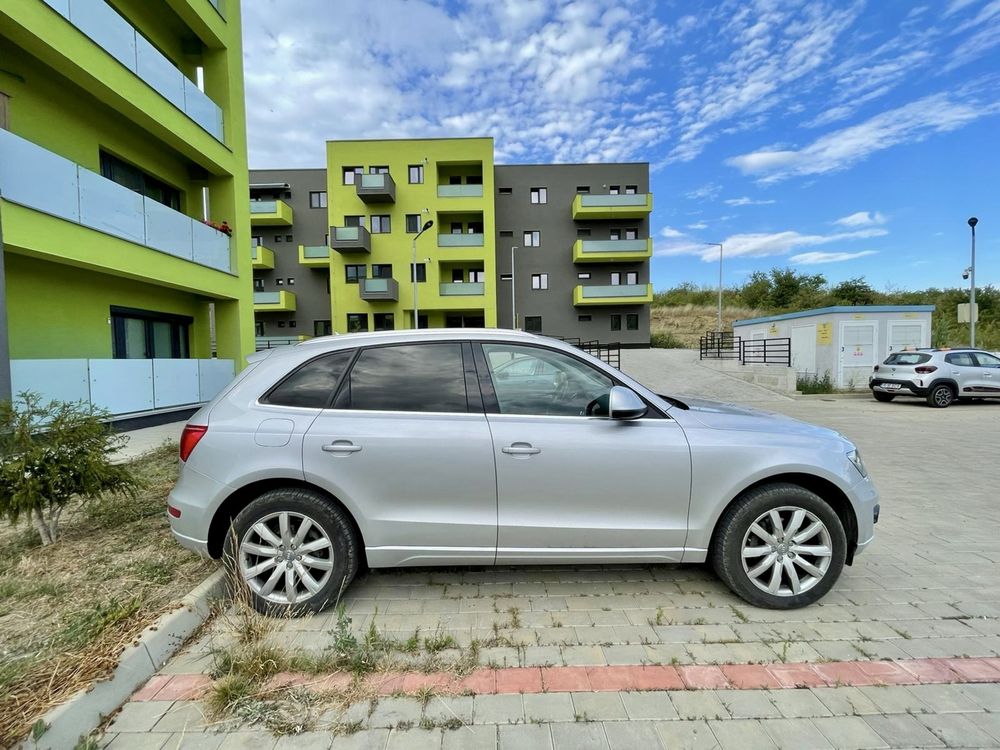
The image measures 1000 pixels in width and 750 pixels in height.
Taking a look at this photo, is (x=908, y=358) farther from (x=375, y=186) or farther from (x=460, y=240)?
(x=375, y=186)

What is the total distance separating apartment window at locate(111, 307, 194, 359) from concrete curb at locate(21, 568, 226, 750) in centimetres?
1052

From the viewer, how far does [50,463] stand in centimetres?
354

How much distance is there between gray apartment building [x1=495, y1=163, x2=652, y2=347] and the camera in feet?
112

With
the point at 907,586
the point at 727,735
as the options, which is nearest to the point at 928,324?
the point at 907,586

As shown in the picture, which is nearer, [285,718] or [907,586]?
[285,718]

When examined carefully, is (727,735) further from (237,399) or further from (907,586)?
(237,399)

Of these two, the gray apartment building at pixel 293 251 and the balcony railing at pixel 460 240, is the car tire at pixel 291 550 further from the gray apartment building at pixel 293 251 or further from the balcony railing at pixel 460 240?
the gray apartment building at pixel 293 251

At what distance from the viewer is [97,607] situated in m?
2.73

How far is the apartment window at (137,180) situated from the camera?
425 inches

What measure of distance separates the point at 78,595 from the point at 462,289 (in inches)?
1167

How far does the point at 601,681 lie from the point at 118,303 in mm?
12825

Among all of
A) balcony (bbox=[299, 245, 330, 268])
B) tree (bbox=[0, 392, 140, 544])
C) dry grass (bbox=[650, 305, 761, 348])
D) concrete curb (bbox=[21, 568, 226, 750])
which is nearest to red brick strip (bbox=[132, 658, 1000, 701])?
concrete curb (bbox=[21, 568, 226, 750])

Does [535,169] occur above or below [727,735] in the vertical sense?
above

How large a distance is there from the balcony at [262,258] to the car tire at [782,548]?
36178 millimetres
